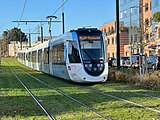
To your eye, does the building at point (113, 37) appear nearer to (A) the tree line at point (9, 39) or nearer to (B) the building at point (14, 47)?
(B) the building at point (14, 47)

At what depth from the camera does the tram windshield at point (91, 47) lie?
2152 centimetres

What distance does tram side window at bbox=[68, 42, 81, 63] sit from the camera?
21653mm

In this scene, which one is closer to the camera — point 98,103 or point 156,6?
point 98,103

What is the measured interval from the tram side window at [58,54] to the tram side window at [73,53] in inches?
64.9

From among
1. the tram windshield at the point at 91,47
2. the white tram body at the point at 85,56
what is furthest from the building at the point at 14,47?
the tram windshield at the point at 91,47

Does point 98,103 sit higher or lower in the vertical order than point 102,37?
lower

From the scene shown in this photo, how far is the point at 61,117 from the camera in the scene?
10203 millimetres

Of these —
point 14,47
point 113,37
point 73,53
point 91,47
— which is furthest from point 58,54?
point 14,47

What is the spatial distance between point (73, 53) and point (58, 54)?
4.10m

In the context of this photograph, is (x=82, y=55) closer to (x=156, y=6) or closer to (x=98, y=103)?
(x=98, y=103)

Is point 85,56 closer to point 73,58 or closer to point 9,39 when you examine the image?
point 73,58

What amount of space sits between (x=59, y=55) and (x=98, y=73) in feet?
16.0

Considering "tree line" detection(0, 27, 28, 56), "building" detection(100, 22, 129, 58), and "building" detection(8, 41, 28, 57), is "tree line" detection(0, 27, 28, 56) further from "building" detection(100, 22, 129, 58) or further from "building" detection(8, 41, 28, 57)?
"building" detection(100, 22, 129, 58)

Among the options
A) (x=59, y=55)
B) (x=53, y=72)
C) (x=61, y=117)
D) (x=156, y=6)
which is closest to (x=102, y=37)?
(x=59, y=55)
